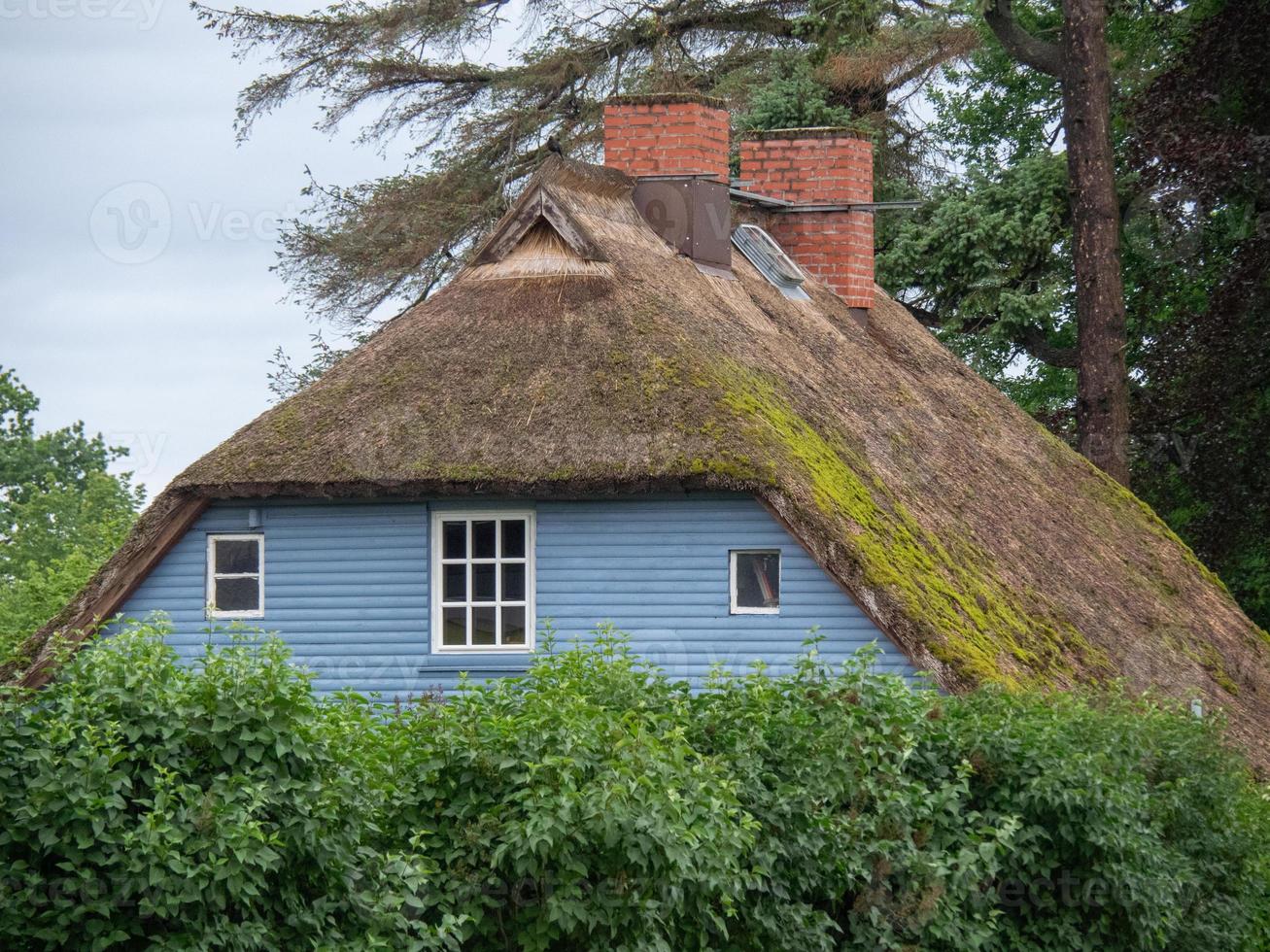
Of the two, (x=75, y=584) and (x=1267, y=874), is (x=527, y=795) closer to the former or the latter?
(x=1267, y=874)

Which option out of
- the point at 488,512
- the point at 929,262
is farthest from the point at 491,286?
the point at 929,262

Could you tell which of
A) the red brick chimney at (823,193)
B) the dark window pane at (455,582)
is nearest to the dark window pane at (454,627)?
the dark window pane at (455,582)

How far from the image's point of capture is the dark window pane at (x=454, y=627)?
1592cm

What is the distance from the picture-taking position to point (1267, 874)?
484 inches

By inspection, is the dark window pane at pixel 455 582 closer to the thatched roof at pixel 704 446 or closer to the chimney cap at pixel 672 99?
the thatched roof at pixel 704 446

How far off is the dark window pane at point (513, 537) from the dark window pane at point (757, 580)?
1812mm

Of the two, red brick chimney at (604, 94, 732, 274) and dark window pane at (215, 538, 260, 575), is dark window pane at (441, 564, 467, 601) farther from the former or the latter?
red brick chimney at (604, 94, 732, 274)

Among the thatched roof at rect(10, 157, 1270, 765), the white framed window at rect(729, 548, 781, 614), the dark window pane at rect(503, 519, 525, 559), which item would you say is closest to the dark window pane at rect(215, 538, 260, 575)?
the thatched roof at rect(10, 157, 1270, 765)

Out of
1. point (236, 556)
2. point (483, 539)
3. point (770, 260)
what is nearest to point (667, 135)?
point (770, 260)

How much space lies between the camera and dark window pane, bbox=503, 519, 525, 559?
15898 mm

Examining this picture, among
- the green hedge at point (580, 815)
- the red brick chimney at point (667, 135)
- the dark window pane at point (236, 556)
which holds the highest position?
the red brick chimney at point (667, 135)

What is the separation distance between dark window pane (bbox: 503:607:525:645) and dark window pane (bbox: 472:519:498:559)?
19.5 inches

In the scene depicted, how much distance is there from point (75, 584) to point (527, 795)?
19.5 meters

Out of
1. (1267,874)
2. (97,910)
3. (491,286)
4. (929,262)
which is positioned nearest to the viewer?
(97,910)
